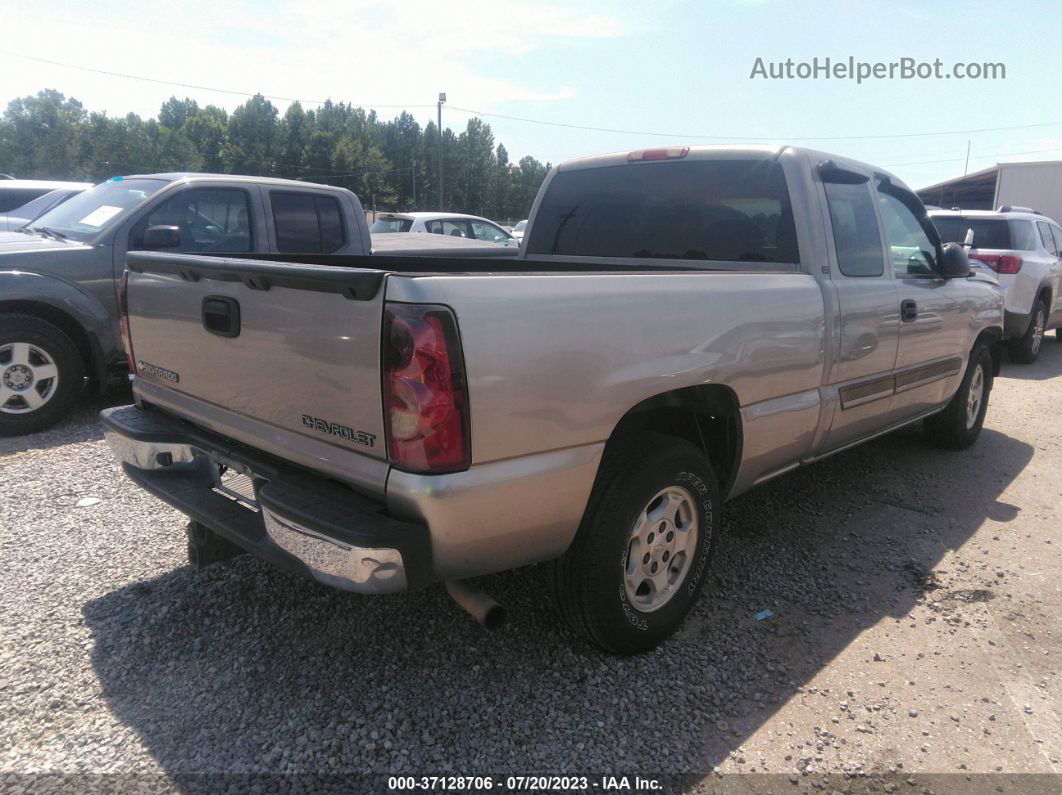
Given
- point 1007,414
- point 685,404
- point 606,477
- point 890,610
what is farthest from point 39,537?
point 1007,414

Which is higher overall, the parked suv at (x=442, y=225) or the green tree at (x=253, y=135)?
the green tree at (x=253, y=135)

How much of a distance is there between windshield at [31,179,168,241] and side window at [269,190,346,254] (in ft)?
2.97

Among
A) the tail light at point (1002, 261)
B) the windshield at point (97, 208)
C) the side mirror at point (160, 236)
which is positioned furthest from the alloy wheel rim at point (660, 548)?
the tail light at point (1002, 261)

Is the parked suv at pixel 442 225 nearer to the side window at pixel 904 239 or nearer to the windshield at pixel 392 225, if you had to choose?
the windshield at pixel 392 225

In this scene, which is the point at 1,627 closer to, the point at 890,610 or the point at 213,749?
the point at 213,749

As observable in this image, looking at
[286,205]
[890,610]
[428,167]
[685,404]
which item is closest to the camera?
[685,404]

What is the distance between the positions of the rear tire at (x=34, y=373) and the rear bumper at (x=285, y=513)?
3.01 meters

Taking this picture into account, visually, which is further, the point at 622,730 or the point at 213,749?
the point at 622,730

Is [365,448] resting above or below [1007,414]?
above

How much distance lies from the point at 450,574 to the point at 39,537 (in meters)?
2.64

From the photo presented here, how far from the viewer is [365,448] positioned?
2176 mm

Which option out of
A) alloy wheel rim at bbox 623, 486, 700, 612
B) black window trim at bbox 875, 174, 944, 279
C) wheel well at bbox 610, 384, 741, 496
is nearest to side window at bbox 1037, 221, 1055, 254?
black window trim at bbox 875, 174, 944, 279

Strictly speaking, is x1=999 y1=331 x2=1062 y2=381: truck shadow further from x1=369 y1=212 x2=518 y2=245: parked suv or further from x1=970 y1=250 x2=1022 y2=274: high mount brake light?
x1=369 y1=212 x2=518 y2=245: parked suv

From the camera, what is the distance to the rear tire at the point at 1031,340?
964 centimetres
